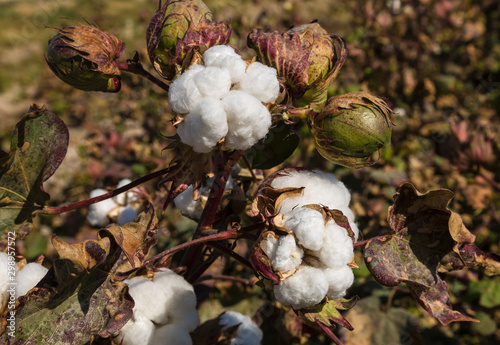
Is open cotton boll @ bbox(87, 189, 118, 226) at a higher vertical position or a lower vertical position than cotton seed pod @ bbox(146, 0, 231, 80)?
lower

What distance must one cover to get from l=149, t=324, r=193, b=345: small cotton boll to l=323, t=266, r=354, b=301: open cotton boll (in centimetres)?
35

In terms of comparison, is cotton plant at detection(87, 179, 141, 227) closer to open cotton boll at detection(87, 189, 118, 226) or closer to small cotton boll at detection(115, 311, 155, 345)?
open cotton boll at detection(87, 189, 118, 226)

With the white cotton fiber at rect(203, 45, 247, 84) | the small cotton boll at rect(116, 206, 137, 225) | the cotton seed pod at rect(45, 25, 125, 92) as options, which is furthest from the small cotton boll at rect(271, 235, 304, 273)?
the small cotton boll at rect(116, 206, 137, 225)

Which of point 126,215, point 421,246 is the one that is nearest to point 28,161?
point 126,215

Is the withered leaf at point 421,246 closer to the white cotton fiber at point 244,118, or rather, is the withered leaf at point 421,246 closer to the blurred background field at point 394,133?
the white cotton fiber at point 244,118

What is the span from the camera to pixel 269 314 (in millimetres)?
1355

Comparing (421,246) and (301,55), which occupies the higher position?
(301,55)

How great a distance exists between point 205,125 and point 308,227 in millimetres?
233

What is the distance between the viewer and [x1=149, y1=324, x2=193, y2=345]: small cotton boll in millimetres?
880

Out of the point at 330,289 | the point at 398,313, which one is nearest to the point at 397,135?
the point at 398,313

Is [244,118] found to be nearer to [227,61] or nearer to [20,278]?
[227,61]

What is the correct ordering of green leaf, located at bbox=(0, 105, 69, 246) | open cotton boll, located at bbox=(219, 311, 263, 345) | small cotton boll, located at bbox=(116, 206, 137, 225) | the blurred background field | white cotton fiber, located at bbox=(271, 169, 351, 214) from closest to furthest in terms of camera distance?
white cotton fiber, located at bbox=(271, 169, 351, 214) → green leaf, located at bbox=(0, 105, 69, 246) → open cotton boll, located at bbox=(219, 311, 263, 345) → small cotton boll, located at bbox=(116, 206, 137, 225) → the blurred background field

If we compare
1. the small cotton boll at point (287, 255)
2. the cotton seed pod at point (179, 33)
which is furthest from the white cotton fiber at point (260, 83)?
the small cotton boll at point (287, 255)

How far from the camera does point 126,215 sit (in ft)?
4.14
